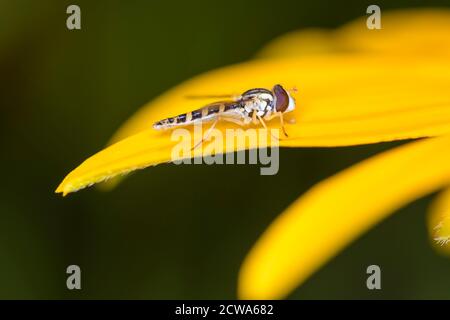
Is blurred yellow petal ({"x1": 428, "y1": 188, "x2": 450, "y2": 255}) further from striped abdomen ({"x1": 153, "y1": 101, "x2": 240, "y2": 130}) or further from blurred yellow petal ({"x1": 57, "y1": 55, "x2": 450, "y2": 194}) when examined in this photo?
striped abdomen ({"x1": 153, "y1": 101, "x2": 240, "y2": 130})

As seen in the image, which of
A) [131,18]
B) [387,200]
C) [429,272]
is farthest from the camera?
[131,18]

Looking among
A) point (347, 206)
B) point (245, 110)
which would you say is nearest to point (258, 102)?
point (245, 110)

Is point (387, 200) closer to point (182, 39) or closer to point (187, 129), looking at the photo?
point (187, 129)

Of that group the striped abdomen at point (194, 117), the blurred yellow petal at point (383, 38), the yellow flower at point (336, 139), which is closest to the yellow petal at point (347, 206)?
the yellow flower at point (336, 139)

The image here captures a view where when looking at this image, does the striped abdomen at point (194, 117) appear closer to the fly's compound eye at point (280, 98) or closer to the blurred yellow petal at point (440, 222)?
the fly's compound eye at point (280, 98)

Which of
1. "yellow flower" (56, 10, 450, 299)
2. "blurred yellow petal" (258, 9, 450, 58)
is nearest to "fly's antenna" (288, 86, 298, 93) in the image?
"yellow flower" (56, 10, 450, 299)

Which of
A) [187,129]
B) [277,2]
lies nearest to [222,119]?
[187,129]

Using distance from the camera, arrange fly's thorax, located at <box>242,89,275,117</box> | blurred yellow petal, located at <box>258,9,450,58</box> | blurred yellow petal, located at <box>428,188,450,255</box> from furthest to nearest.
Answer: blurred yellow petal, located at <box>258,9,450,58</box> → fly's thorax, located at <box>242,89,275,117</box> → blurred yellow petal, located at <box>428,188,450,255</box>

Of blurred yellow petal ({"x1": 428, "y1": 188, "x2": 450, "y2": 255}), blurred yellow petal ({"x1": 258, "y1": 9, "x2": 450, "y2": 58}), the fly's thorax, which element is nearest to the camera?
blurred yellow petal ({"x1": 428, "y1": 188, "x2": 450, "y2": 255})
